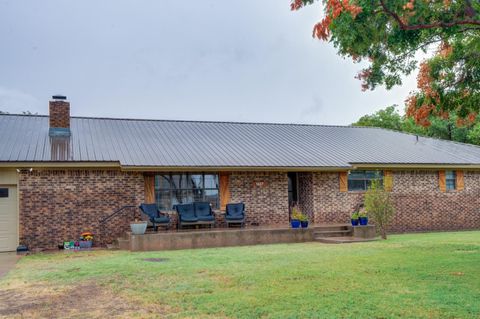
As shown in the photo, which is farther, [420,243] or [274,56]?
[274,56]

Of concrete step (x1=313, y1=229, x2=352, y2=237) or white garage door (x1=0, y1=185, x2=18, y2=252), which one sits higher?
white garage door (x1=0, y1=185, x2=18, y2=252)

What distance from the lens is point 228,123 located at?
2173 cm

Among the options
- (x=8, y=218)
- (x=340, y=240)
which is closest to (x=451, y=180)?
(x=340, y=240)

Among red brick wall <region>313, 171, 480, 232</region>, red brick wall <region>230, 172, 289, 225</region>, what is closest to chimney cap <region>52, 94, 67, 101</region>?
red brick wall <region>230, 172, 289, 225</region>

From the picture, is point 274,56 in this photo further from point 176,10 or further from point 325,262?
point 325,262

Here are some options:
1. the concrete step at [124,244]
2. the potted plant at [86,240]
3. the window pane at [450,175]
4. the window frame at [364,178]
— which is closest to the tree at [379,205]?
the window frame at [364,178]

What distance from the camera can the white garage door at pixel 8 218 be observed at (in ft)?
46.7

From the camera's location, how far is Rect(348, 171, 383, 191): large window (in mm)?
17859

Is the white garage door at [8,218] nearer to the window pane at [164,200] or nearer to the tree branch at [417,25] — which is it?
the window pane at [164,200]

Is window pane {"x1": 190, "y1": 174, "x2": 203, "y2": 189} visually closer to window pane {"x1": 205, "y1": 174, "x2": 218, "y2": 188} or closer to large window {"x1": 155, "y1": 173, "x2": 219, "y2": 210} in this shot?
large window {"x1": 155, "y1": 173, "x2": 219, "y2": 210}

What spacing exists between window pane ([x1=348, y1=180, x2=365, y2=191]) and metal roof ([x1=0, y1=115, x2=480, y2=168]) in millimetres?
813

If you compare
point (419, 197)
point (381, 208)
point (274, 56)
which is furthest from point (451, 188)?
point (274, 56)

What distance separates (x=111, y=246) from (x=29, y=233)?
2.33 m

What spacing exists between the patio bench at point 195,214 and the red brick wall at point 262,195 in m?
1.17
